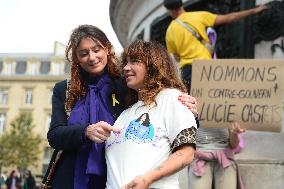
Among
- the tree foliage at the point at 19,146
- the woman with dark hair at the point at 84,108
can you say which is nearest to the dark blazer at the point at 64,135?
the woman with dark hair at the point at 84,108

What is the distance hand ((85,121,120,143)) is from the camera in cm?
286

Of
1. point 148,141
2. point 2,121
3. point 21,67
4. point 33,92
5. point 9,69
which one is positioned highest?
point 21,67

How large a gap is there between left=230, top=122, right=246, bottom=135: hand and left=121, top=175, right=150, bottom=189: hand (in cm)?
242

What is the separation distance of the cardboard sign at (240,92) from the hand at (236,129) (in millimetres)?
85

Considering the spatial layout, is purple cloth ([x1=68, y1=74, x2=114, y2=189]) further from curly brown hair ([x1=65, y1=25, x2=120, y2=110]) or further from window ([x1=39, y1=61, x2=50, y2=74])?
window ([x1=39, y1=61, x2=50, y2=74])

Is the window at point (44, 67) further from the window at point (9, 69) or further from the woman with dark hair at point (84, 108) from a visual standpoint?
the woman with dark hair at point (84, 108)

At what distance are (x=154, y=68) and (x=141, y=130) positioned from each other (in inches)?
12.1

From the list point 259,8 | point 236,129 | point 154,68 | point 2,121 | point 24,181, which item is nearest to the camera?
point 154,68

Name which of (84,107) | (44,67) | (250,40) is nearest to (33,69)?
(44,67)

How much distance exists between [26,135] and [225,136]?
2080 inches

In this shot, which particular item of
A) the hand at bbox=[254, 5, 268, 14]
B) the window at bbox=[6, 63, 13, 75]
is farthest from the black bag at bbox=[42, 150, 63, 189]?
the window at bbox=[6, 63, 13, 75]

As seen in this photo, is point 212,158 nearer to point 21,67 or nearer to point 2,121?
point 2,121

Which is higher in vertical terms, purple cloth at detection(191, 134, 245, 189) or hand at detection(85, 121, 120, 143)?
hand at detection(85, 121, 120, 143)

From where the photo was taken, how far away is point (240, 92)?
17.3 ft
